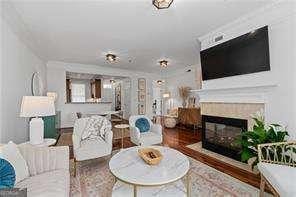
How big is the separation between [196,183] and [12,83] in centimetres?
345

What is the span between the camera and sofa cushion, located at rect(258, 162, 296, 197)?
4.34 ft

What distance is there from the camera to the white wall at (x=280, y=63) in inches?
93.4

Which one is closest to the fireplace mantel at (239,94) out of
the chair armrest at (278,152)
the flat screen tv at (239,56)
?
the flat screen tv at (239,56)

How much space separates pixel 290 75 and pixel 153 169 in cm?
241

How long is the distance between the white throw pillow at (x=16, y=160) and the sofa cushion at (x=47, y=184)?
7 centimetres

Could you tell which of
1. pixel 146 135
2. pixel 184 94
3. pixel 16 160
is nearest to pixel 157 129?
pixel 146 135

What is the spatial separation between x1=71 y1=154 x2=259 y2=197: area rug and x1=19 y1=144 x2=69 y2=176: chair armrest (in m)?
0.51

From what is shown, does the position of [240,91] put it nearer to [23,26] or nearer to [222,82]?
[222,82]

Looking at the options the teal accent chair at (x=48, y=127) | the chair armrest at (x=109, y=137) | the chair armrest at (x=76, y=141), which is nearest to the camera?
the chair armrest at (x=76, y=141)

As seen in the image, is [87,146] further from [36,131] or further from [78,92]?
[78,92]

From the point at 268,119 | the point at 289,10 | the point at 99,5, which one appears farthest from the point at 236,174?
the point at 99,5

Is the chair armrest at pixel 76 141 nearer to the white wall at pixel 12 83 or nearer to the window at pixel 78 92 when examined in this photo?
the white wall at pixel 12 83

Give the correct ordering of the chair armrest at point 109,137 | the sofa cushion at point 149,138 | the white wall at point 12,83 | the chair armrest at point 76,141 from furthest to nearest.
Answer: the sofa cushion at point 149,138, the chair armrest at point 109,137, the chair armrest at point 76,141, the white wall at point 12,83

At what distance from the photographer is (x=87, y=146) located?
2854 millimetres
